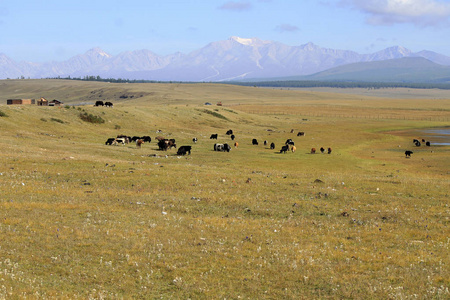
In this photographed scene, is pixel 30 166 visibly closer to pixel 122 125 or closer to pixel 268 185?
pixel 268 185

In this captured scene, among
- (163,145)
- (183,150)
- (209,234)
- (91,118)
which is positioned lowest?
(209,234)

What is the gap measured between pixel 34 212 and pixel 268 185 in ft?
45.4

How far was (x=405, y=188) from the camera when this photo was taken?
27.6m

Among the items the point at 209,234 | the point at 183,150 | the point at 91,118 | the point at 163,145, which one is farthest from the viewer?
the point at 91,118

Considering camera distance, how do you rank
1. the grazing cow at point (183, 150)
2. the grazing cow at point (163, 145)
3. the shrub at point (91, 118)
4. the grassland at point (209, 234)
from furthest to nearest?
the shrub at point (91, 118)
the grazing cow at point (163, 145)
the grazing cow at point (183, 150)
the grassland at point (209, 234)

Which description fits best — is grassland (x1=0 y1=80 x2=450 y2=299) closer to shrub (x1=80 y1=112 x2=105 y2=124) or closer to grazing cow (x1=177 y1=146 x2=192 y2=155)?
grazing cow (x1=177 y1=146 x2=192 y2=155)

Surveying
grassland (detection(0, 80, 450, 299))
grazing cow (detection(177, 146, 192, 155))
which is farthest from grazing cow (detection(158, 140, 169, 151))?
grassland (detection(0, 80, 450, 299))

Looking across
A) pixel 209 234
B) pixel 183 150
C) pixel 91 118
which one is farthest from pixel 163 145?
pixel 209 234

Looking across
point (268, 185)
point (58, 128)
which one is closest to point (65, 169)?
point (268, 185)

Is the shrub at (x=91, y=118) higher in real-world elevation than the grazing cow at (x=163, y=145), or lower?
higher

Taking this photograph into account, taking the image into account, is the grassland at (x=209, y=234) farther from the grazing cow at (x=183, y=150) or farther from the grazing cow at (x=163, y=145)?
the grazing cow at (x=163, y=145)

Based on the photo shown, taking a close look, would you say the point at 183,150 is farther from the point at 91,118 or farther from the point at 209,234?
the point at 209,234

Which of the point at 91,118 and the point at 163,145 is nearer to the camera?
the point at 163,145

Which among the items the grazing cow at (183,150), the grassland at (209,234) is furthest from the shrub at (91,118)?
the grassland at (209,234)
